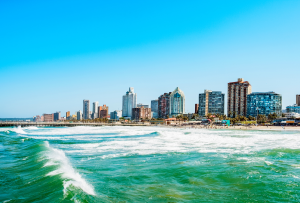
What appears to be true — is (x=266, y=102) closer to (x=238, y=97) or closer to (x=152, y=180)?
(x=238, y=97)

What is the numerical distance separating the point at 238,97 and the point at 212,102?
27668mm

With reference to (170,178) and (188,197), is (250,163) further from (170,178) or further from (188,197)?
(188,197)

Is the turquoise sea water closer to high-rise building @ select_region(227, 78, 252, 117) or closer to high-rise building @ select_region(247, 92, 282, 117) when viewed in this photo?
high-rise building @ select_region(247, 92, 282, 117)

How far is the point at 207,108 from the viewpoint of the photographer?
18962 centimetres

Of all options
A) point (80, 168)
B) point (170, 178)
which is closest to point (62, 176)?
point (80, 168)

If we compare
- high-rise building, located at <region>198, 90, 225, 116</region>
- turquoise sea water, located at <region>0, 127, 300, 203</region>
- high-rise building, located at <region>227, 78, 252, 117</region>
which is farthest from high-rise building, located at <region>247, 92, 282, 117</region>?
turquoise sea water, located at <region>0, 127, 300, 203</region>

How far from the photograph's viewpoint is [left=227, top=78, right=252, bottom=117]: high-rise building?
521 feet

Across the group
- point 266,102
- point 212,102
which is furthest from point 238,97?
point 212,102

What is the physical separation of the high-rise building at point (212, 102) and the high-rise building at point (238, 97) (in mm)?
19065

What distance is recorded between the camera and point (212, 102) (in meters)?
188

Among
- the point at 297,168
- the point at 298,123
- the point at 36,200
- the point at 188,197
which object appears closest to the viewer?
the point at 36,200

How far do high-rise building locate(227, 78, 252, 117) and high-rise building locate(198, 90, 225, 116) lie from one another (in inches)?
751

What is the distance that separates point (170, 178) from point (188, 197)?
359cm

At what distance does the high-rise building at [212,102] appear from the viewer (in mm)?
186625
